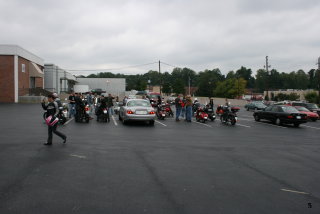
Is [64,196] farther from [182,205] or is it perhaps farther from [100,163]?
[100,163]

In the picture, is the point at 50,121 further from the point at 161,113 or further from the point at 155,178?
the point at 161,113

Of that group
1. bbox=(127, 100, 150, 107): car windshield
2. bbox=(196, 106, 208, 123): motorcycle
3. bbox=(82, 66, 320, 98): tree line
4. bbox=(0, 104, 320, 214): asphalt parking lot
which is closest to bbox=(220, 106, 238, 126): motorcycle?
bbox=(196, 106, 208, 123): motorcycle

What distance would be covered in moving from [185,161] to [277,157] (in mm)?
2756

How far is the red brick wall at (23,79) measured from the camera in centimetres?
4322

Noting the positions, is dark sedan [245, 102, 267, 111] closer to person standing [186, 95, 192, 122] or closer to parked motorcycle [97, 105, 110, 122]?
person standing [186, 95, 192, 122]

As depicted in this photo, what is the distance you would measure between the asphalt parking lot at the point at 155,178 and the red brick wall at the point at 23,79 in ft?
117

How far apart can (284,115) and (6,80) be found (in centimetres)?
3480

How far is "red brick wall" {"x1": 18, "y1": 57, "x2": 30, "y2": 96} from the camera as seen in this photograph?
43.2 m

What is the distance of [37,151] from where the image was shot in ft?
28.8

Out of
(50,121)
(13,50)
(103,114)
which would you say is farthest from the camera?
(13,50)

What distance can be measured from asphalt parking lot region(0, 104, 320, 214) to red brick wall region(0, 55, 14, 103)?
3405 centimetres

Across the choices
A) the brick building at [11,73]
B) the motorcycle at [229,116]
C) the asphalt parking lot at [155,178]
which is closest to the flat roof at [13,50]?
the brick building at [11,73]

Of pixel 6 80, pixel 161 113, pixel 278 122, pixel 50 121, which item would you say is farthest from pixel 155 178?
pixel 6 80

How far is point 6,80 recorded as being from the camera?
41.3 meters
